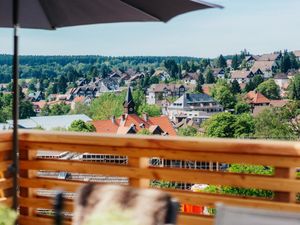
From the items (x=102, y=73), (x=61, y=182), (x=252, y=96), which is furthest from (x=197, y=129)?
(x=61, y=182)

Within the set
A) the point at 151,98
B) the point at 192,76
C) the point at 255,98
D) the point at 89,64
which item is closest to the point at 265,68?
the point at 255,98

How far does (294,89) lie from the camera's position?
4684 cm

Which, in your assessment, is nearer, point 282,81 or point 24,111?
point 24,111

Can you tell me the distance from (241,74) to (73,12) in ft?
159

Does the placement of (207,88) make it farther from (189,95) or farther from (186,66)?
(186,66)

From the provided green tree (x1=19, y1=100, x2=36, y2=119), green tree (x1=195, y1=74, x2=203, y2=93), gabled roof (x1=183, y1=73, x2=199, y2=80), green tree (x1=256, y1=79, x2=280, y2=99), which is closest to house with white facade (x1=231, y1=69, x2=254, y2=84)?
green tree (x1=256, y1=79, x2=280, y2=99)

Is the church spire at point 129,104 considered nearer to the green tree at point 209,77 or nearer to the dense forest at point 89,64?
the dense forest at point 89,64

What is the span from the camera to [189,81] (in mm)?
52656

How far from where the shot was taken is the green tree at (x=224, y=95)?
4984 cm

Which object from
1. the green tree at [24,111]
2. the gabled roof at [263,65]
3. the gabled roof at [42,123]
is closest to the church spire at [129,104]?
the gabled roof at [263,65]

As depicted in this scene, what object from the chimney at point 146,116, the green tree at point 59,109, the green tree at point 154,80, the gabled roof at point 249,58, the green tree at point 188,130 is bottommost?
the green tree at point 188,130

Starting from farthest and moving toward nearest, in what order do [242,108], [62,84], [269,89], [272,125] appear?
[242,108]
[269,89]
[272,125]
[62,84]

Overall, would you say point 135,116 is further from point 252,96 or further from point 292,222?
point 292,222

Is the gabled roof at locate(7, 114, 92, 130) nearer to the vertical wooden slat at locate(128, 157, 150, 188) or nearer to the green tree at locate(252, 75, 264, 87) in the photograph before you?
the vertical wooden slat at locate(128, 157, 150, 188)
